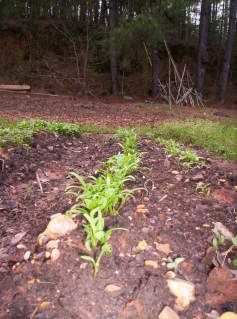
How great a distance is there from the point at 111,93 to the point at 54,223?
12.0 meters

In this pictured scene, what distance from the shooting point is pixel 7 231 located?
2.31 m

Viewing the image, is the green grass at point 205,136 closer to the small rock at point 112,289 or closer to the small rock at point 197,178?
the small rock at point 197,178

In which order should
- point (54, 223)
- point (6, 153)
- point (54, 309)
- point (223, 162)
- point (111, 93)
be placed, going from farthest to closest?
point (111, 93), point (223, 162), point (6, 153), point (54, 223), point (54, 309)

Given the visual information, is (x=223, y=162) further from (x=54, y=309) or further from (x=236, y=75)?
(x=236, y=75)

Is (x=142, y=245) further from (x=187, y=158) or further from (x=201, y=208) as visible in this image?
(x=187, y=158)

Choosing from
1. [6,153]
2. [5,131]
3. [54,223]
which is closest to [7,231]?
[54,223]

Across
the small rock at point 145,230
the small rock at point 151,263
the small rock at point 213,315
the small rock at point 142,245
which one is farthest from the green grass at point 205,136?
the small rock at point 213,315

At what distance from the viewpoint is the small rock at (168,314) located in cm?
159

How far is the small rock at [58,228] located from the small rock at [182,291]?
0.67 metres

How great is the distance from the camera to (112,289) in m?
1.71

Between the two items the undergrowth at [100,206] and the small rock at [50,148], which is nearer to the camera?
the undergrowth at [100,206]

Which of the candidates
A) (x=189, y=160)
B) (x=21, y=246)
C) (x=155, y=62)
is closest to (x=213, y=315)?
(x=21, y=246)

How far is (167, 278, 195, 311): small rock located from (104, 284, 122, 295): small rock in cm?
25

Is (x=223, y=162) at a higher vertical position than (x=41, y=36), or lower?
lower
